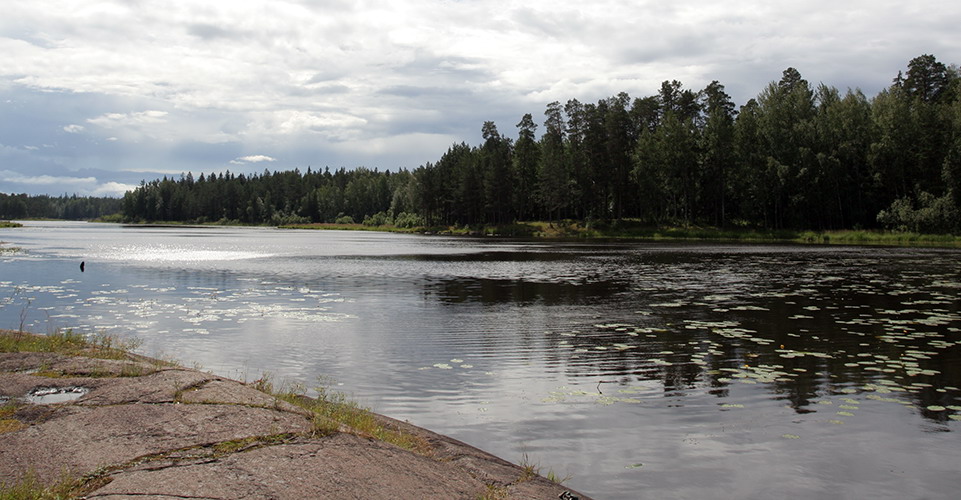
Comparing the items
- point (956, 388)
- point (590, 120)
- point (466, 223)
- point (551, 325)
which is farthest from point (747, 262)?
point (466, 223)

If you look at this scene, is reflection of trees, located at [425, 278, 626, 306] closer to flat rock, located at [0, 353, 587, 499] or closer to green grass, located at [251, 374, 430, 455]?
green grass, located at [251, 374, 430, 455]

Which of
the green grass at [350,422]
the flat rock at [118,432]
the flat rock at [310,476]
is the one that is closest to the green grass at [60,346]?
the green grass at [350,422]

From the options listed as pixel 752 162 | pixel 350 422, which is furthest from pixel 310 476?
pixel 752 162

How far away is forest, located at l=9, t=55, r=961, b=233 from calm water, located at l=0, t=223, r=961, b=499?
57195 mm

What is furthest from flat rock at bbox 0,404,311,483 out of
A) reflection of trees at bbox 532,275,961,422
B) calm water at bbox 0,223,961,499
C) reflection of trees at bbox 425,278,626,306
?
reflection of trees at bbox 425,278,626,306

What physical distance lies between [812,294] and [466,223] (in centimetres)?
12000

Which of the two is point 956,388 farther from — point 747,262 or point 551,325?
point 747,262

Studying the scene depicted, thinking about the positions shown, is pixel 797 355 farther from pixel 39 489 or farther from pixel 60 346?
pixel 60 346

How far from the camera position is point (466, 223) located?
148 m

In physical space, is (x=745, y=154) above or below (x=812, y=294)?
above

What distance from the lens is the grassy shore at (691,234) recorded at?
78.9 metres

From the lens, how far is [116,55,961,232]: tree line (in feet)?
274

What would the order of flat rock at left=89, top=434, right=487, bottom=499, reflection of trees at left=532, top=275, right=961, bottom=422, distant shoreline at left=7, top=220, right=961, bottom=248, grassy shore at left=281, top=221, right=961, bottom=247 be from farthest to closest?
grassy shore at left=281, top=221, right=961, bottom=247, distant shoreline at left=7, top=220, right=961, bottom=248, reflection of trees at left=532, top=275, right=961, bottom=422, flat rock at left=89, top=434, right=487, bottom=499

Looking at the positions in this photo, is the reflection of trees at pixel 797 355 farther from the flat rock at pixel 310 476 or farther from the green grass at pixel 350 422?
the flat rock at pixel 310 476
